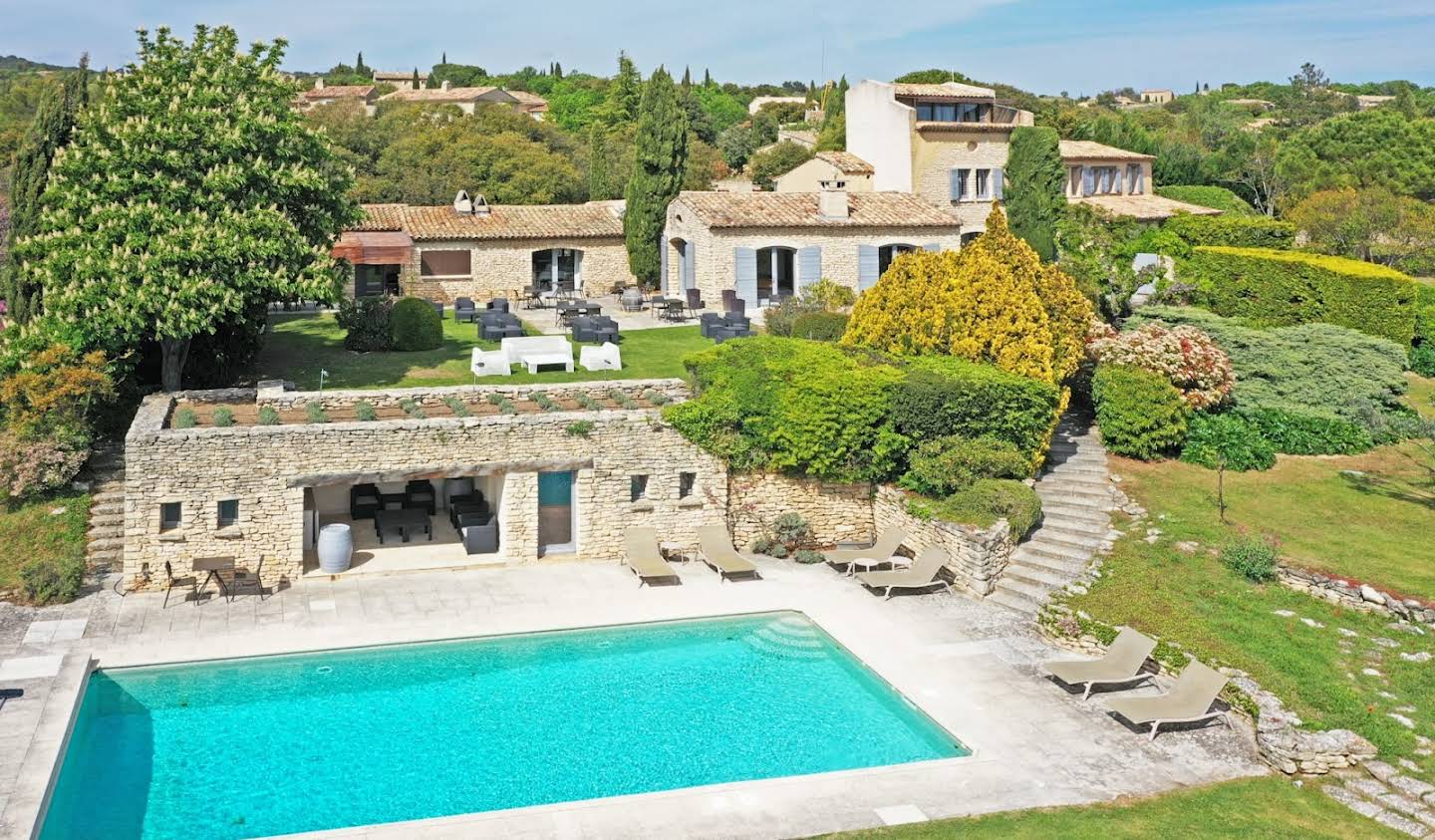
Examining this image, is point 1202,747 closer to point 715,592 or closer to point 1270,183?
point 715,592

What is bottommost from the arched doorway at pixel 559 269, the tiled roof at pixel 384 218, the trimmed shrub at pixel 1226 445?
the trimmed shrub at pixel 1226 445

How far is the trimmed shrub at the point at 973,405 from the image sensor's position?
2597 cm

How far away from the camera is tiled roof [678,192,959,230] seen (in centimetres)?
4316

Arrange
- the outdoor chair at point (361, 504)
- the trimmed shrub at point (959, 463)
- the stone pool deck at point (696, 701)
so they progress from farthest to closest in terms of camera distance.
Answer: the outdoor chair at point (361, 504)
the trimmed shrub at point (959, 463)
the stone pool deck at point (696, 701)

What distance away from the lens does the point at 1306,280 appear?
36250 mm

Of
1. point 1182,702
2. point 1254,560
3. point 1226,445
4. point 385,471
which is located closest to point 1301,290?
point 1226,445

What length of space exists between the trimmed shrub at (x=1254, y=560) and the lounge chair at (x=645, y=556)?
1026 centimetres

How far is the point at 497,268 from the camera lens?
1811 inches

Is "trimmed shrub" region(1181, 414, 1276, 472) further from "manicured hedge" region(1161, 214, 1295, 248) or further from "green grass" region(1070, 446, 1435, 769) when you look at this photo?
"manicured hedge" region(1161, 214, 1295, 248)

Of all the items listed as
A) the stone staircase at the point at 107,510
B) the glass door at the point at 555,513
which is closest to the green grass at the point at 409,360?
the glass door at the point at 555,513

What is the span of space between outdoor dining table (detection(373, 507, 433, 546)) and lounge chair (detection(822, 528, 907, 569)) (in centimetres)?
838

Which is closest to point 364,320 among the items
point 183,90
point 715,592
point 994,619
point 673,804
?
point 183,90

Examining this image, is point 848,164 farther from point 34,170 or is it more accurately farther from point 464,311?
point 34,170

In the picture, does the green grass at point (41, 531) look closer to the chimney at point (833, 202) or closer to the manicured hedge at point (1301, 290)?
the chimney at point (833, 202)
